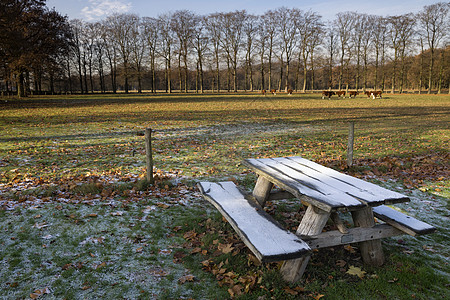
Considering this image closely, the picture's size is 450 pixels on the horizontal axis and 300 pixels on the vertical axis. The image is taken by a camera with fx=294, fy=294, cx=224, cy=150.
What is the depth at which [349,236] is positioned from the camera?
2973 mm

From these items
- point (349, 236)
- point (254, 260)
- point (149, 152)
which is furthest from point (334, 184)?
point (149, 152)

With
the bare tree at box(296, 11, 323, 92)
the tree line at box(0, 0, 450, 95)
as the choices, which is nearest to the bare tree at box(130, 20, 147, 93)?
the tree line at box(0, 0, 450, 95)

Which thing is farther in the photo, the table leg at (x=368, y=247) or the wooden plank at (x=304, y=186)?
the table leg at (x=368, y=247)

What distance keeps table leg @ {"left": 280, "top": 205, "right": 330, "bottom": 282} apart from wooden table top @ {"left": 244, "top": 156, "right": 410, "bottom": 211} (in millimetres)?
209

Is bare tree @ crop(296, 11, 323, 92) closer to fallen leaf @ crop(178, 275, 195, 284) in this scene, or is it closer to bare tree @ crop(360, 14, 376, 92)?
bare tree @ crop(360, 14, 376, 92)

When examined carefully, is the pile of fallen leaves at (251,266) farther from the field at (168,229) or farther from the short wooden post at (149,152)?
the short wooden post at (149,152)

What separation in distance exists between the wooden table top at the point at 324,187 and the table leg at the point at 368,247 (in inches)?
10.9

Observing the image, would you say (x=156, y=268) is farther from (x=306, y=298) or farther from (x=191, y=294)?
(x=306, y=298)

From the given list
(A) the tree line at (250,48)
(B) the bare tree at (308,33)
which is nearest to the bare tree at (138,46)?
(A) the tree line at (250,48)

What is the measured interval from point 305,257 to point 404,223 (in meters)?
1.12

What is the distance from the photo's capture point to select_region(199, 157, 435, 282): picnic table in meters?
2.58

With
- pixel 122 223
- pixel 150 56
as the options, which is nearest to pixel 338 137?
pixel 122 223

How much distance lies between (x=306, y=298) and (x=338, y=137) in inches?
361

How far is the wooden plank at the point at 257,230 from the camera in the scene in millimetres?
2420
